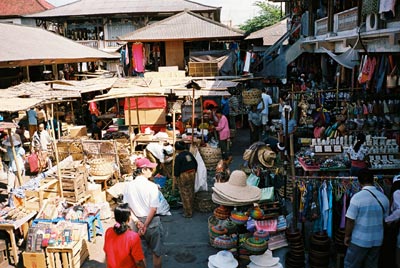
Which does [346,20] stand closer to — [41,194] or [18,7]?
[41,194]

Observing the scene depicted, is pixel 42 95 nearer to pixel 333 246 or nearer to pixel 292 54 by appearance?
pixel 333 246

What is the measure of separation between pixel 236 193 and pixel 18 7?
35206 mm

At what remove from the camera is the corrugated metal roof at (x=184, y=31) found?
18.9 m

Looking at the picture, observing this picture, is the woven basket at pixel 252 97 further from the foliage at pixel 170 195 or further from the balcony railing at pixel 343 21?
the foliage at pixel 170 195

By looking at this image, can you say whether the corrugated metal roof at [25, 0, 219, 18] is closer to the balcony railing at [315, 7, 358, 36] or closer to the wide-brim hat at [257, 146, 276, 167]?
the balcony railing at [315, 7, 358, 36]

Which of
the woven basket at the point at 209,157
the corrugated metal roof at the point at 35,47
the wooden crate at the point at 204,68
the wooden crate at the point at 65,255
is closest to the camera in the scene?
the wooden crate at the point at 65,255

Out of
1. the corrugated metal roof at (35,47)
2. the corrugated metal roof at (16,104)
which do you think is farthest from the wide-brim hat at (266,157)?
the corrugated metal roof at (35,47)

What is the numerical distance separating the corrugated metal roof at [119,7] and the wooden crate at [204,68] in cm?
988

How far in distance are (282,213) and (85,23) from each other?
23.8 meters

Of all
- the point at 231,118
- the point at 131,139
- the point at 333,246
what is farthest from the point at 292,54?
the point at 333,246

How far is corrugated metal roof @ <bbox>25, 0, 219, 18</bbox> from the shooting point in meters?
26.5

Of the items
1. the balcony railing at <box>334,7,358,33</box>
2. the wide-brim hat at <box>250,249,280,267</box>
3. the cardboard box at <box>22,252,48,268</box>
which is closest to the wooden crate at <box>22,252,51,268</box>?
the cardboard box at <box>22,252,48,268</box>

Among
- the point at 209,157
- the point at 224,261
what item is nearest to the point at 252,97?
the point at 209,157

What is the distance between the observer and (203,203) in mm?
9109
